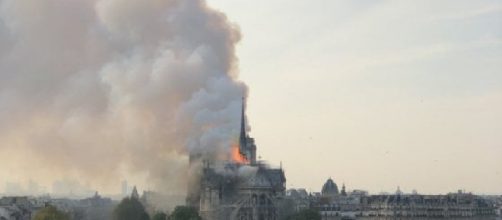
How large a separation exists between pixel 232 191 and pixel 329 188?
66096 millimetres

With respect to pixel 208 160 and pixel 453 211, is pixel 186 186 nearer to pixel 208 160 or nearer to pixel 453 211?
pixel 208 160

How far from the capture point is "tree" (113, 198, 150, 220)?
333 ft

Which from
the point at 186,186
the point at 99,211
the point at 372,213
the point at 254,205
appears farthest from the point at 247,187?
the point at 99,211

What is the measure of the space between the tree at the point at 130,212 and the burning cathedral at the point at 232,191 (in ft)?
28.3

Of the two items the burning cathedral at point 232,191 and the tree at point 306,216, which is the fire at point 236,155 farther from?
the tree at point 306,216

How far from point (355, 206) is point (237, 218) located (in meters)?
34.9

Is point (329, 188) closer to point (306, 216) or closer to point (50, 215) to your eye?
point (306, 216)

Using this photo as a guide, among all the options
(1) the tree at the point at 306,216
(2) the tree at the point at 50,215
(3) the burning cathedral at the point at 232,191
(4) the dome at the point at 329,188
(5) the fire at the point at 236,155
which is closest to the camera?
(2) the tree at the point at 50,215

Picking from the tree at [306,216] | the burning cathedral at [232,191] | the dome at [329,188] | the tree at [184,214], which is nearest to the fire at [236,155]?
the burning cathedral at [232,191]

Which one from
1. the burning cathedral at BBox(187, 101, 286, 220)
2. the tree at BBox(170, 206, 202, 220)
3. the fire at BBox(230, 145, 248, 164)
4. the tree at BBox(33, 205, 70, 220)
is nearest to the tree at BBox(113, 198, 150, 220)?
the tree at BBox(170, 206, 202, 220)

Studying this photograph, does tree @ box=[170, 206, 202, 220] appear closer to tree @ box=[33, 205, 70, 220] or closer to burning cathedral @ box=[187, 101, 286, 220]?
burning cathedral @ box=[187, 101, 286, 220]

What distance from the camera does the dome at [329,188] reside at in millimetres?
171000

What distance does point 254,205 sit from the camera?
104938mm

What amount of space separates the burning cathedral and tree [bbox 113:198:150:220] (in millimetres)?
8623
